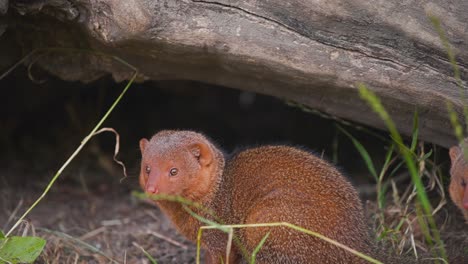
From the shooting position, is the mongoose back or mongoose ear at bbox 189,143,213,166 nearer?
the mongoose back

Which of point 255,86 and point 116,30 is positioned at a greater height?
point 116,30

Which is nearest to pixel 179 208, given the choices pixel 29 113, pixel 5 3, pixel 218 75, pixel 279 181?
pixel 279 181

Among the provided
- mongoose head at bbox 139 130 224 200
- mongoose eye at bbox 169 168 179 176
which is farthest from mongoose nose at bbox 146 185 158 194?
mongoose eye at bbox 169 168 179 176

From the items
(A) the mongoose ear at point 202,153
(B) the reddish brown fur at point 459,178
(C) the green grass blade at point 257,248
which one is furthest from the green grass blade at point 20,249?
(B) the reddish brown fur at point 459,178

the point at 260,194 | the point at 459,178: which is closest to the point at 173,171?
the point at 260,194

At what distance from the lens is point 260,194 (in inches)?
127

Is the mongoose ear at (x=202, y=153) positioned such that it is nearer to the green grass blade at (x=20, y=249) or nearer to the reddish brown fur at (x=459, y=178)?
the green grass blade at (x=20, y=249)

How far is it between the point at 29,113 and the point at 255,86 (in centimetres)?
284

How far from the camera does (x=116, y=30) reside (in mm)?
3225

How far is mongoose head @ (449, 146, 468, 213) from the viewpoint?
3.00 m

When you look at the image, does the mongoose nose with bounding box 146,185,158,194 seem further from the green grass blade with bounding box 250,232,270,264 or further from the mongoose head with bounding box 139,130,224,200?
the green grass blade with bounding box 250,232,270,264

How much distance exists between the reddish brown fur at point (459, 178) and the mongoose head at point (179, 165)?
1135 mm

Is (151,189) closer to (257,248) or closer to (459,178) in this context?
(257,248)

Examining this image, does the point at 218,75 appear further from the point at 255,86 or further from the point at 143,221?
the point at 143,221
